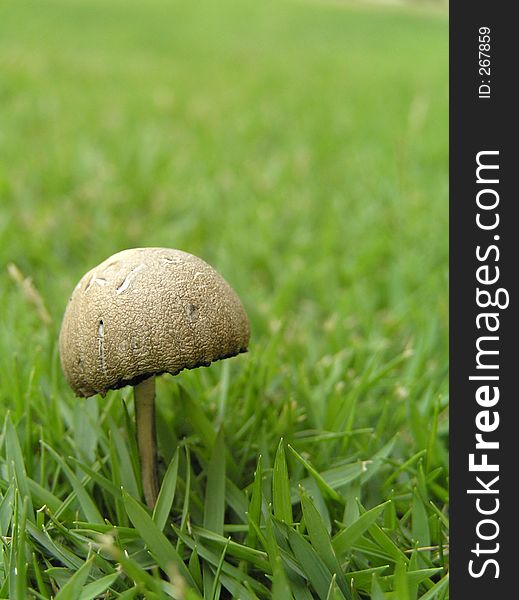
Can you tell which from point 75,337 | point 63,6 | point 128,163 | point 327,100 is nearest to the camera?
point 75,337

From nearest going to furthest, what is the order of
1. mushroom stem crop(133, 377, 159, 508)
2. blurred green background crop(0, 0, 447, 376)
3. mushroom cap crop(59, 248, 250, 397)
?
mushroom cap crop(59, 248, 250, 397), mushroom stem crop(133, 377, 159, 508), blurred green background crop(0, 0, 447, 376)

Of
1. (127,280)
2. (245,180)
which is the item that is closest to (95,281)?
(127,280)

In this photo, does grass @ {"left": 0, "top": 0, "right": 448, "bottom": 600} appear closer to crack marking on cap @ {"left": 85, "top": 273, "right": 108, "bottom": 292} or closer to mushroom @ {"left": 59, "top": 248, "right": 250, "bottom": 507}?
mushroom @ {"left": 59, "top": 248, "right": 250, "bottom": 507}

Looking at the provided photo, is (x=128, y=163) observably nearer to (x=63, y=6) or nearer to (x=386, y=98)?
(x=386, y=98)

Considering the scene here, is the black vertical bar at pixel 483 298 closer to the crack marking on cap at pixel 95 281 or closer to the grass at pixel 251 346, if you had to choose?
the grass at pixel 251 346

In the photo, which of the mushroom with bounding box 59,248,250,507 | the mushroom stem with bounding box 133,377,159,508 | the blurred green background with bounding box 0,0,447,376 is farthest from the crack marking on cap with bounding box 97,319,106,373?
the blurred green background with bounding box 0,0,447,376

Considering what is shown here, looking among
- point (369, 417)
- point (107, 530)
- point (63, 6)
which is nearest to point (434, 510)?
point (369, 417)

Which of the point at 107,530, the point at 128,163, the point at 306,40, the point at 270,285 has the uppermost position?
the point at 306,40
